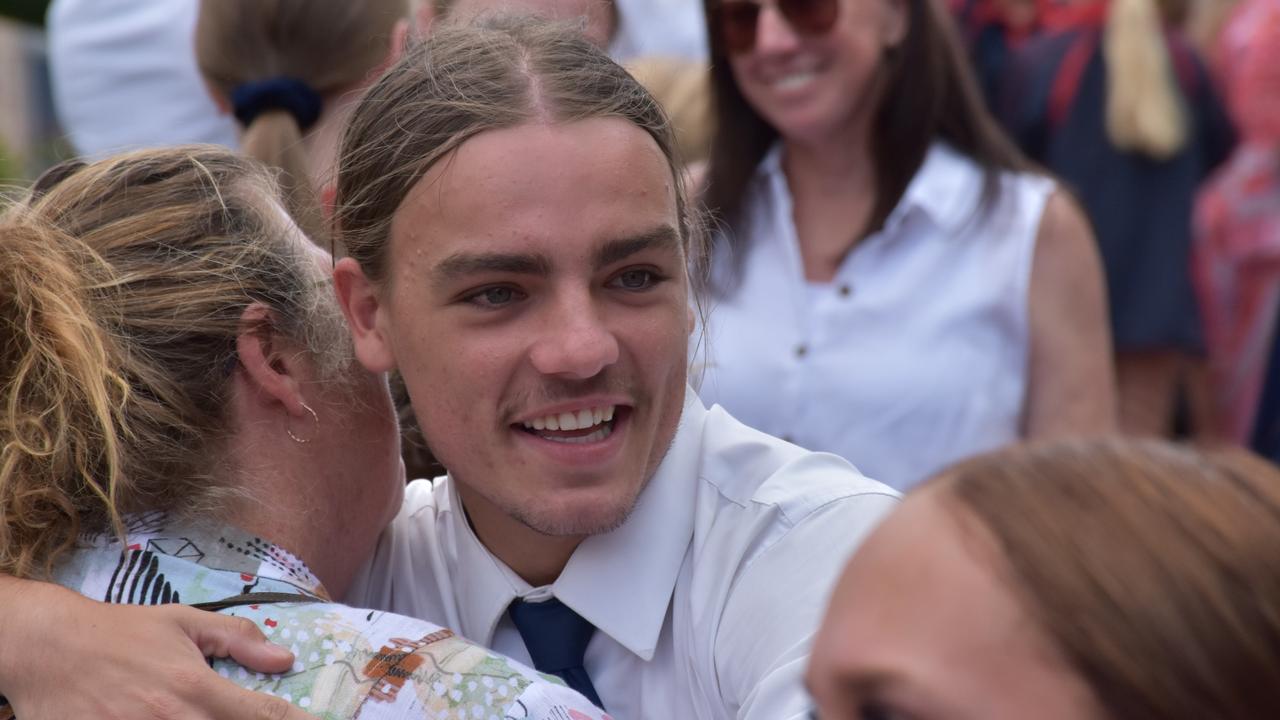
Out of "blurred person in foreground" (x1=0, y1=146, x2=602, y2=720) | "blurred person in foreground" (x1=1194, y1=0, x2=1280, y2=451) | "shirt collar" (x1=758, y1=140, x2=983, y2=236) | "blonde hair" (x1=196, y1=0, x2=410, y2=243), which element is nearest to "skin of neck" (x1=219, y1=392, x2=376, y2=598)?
"blurred person in foreground" (x1=0, y1=146, x2=602, y2=720)

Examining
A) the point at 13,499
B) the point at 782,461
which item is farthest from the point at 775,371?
the point at 13,499

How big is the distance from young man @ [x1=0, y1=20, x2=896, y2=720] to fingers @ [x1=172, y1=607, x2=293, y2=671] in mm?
432

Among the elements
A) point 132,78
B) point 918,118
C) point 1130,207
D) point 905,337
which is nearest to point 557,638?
point 905,337

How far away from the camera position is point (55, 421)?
1.91m

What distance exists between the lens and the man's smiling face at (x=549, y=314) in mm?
1943

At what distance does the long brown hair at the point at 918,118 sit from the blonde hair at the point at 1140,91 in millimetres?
1012

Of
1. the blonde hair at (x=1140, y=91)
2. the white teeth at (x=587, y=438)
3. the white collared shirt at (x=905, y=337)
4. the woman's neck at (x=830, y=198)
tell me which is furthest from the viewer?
the blonde hair at (x=1140, y=91)

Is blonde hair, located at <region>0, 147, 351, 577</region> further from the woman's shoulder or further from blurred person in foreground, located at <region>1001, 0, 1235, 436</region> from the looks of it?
blurred person in foreground, located at <region>1001, 0, 1235, 436</region>

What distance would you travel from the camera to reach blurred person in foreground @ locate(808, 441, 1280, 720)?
38.7 inches

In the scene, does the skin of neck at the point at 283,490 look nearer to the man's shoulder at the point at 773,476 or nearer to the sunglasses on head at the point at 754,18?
the man's shoulder at the point at 773,476

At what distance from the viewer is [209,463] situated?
1.96 m

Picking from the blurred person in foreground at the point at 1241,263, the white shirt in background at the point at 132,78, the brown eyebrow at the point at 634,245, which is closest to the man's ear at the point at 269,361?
the brown eyebrow at the point at 634,245

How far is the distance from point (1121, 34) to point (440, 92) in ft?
9.97

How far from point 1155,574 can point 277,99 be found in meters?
2.57
